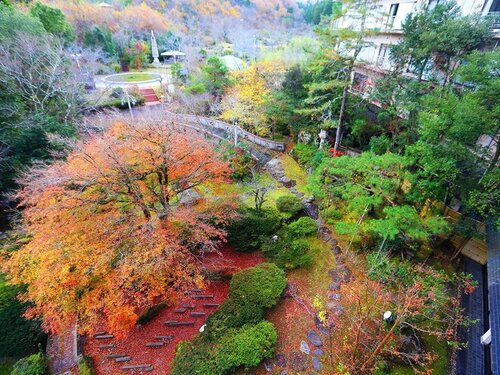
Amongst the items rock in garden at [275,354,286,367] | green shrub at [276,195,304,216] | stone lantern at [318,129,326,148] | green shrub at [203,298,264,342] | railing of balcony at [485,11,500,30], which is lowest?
rock in garden at [275,354,286,367]

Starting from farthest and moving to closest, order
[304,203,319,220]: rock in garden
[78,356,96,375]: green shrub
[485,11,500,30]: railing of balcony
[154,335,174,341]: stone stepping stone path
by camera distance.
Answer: [304,203,319,220]: rock in garden, [485,11,500,30]: railing of balcony, [154,335,174,341]: stone stepping stone path, [78,356,96,375]: green shrub

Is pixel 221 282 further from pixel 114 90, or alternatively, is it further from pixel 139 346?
pixel 114 90

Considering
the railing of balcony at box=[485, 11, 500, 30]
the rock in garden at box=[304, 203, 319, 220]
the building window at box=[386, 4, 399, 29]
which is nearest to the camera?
the railing of balcony at box=[485, 11, 500, 30]

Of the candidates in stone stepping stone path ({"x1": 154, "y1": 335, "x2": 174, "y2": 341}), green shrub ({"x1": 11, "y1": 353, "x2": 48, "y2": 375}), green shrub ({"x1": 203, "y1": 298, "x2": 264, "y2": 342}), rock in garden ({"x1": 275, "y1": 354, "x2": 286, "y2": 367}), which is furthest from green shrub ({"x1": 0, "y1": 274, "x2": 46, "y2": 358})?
rock in garden ({"x1": 275, "y1": 354, "x2": 286, "y2": 367})

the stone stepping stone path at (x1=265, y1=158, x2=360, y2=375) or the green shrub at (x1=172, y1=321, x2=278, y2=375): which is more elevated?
the green shrub at (x1=172, y1=321, x2=278, y2=375)

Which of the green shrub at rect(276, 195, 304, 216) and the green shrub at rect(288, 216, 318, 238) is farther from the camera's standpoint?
the green shrub at rect(276, 195, 304, 216)

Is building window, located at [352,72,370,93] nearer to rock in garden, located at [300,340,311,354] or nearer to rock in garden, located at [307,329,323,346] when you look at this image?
rock in garden, located at [307,329,323,346]

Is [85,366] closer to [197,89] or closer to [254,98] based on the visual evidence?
[254,98]

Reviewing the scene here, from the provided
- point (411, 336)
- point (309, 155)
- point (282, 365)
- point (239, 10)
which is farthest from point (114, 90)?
point (239, 10)
